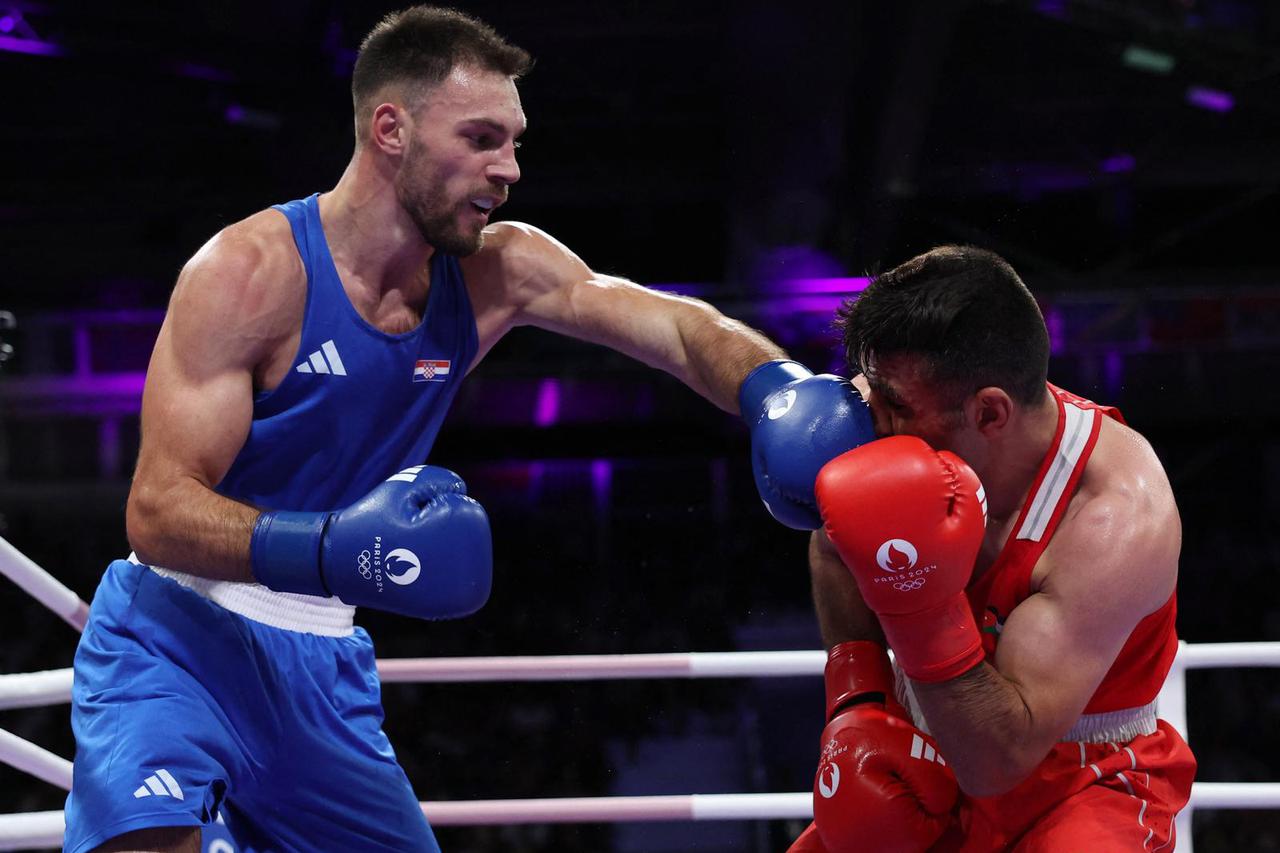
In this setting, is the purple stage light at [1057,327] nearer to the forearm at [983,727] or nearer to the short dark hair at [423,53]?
the short dark hair at [423,53]

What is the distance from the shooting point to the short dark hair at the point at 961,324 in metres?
2.10

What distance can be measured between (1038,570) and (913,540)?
36 cm

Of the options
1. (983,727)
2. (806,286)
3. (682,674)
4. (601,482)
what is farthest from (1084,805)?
(601,482)

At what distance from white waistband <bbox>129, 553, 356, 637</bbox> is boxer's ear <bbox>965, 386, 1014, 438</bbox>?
3.71 feet

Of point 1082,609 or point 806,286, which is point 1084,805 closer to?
point 1082,609

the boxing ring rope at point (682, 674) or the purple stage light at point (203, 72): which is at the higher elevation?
the purple stage light at point (203, 72)

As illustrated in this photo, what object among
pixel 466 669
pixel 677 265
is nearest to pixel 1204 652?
pixel 466 669

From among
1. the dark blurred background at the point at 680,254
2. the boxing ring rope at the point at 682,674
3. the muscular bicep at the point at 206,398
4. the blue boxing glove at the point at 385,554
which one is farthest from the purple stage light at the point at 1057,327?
the blue boxing glove at the point at 385,554

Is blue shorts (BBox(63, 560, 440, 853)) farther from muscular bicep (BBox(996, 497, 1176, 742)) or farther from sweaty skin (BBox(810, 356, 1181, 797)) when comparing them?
muscular bicep (BBox(996, 497, 1176, 742))

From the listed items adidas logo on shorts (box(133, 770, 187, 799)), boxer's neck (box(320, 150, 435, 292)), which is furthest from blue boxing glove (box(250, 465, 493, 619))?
boxer's neck (box(320, 150, 435, 292))

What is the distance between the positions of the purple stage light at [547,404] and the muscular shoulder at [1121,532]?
7385mm

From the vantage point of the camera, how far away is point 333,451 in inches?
94.9

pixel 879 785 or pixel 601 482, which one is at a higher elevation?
pixel 879 785

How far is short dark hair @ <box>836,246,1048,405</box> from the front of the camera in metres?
2.10
